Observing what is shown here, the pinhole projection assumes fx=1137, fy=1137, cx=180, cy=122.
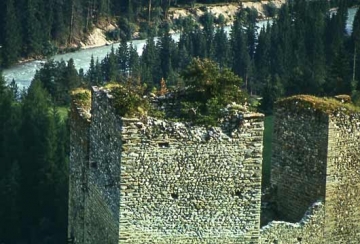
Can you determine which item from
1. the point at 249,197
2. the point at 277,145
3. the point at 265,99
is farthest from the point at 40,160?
the point at 249,197

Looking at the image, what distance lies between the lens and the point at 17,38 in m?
120

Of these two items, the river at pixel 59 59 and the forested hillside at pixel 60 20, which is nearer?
the river at pixel 59 59

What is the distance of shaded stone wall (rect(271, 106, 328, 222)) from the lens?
2292 centimetres

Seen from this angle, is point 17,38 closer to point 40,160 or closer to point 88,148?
point 40,160

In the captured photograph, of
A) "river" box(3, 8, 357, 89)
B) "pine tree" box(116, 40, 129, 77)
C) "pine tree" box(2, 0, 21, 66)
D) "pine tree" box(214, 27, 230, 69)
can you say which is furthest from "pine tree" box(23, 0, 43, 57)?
"pine tree" box(214, 27, 230, 69)

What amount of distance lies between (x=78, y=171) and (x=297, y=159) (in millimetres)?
4588

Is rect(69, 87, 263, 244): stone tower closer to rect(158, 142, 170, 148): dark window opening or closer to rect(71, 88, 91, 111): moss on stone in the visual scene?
rect(158, 142, 170, 148): dark window opening

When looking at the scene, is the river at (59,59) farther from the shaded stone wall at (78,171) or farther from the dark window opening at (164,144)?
the dark window opening at (164,144)

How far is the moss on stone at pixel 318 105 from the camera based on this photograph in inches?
904

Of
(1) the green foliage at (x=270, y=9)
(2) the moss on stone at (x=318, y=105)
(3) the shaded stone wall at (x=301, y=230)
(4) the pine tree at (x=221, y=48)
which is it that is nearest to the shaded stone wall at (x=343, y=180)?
(2) the moss on stone at (x=318, y=105)

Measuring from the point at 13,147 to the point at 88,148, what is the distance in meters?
40.0

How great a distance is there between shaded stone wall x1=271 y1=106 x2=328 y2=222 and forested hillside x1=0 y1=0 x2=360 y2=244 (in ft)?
7.28

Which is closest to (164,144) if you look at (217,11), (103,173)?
(103,173)

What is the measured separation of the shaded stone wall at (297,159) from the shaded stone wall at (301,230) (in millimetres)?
376
